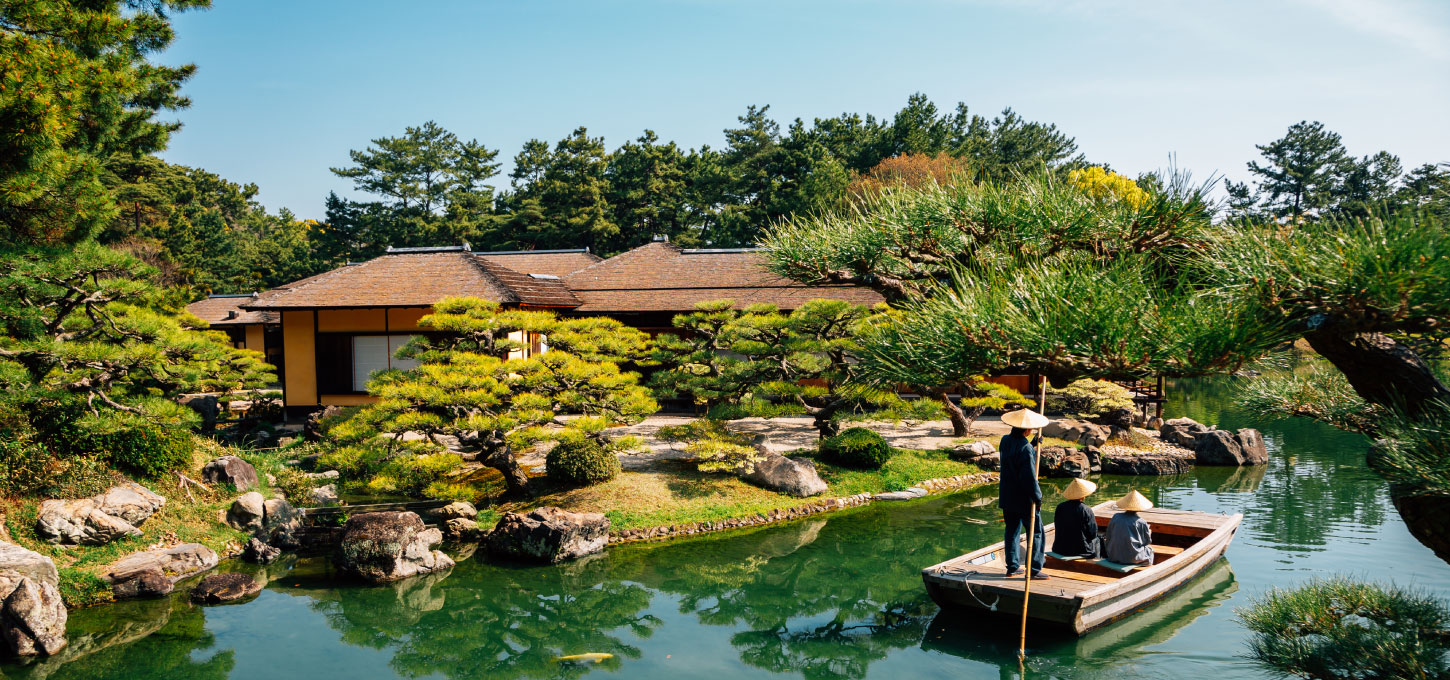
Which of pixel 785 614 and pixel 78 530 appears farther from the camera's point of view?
pixel 78 530

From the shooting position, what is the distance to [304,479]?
42.2 ft

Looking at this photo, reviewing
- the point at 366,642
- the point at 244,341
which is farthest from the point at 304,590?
the point at 244,341

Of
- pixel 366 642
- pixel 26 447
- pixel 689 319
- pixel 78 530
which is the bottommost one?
pixel 366 642

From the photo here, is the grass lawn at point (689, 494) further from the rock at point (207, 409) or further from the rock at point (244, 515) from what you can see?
the rock at point (207, 409)

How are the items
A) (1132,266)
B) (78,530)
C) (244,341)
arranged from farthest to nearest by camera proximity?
(244,341), (78,530), (1132,266)

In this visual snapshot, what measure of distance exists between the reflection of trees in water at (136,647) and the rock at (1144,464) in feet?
48.6

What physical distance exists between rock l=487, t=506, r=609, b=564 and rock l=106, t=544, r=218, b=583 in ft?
11.4

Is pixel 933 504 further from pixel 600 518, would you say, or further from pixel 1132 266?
pixel 1132 266

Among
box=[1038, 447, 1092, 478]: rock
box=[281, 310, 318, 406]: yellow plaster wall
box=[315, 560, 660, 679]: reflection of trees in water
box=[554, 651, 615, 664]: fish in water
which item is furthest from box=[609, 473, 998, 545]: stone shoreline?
box=[281, 310, 318, 406]: yellow plaster wall

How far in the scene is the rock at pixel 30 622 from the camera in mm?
7316

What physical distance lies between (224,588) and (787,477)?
7.81 m

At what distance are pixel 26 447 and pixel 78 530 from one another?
1.52 m

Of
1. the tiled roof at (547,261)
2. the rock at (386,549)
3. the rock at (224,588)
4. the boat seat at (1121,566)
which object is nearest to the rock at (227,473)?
the rock at (224,588)

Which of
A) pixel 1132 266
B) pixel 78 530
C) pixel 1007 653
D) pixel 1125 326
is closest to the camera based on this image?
pixel 1125 326
